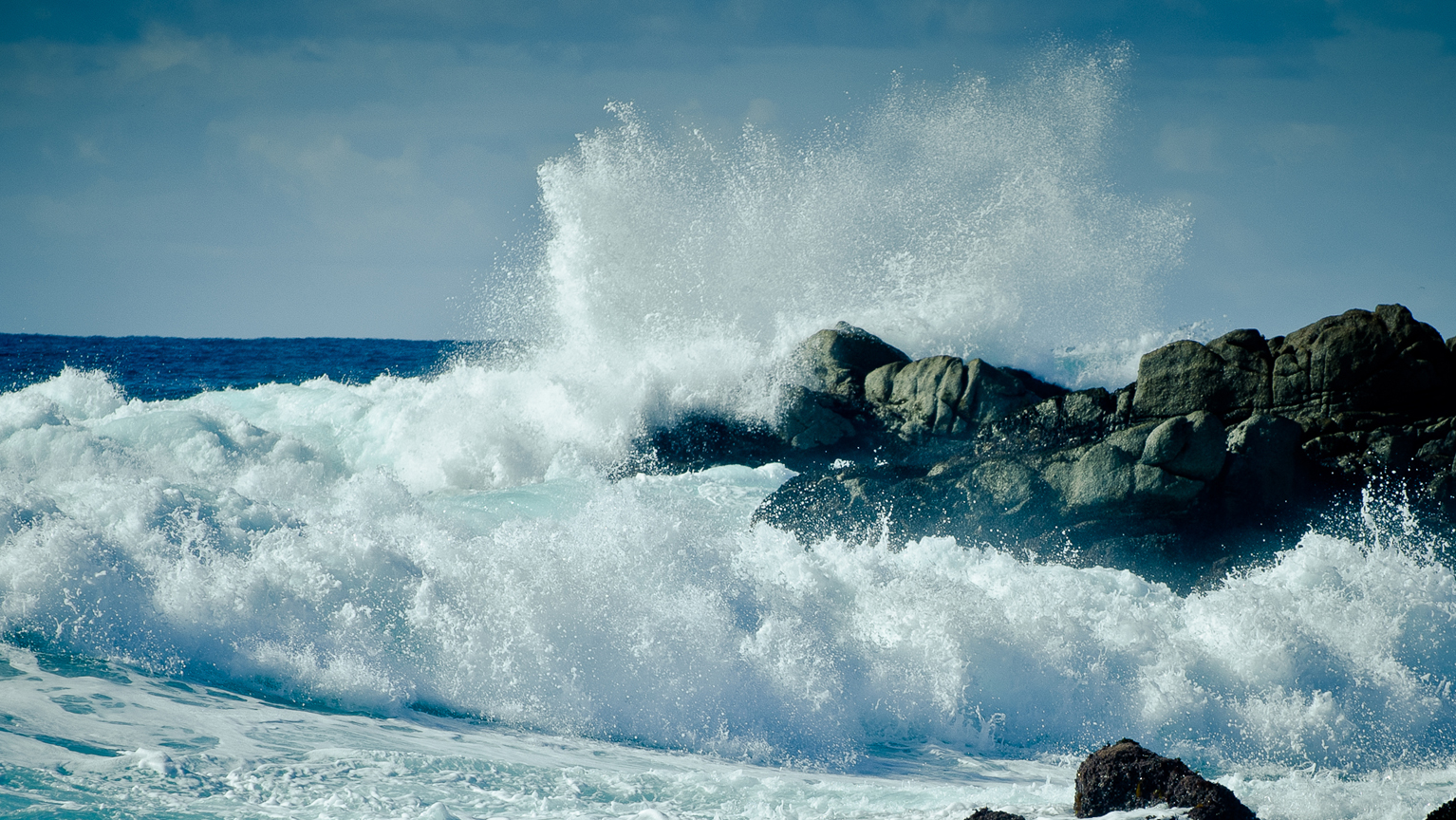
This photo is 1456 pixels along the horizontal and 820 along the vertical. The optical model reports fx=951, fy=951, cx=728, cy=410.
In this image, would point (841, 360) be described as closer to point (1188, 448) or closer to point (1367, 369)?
point (1188, 448)

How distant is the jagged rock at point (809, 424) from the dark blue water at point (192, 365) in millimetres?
9077

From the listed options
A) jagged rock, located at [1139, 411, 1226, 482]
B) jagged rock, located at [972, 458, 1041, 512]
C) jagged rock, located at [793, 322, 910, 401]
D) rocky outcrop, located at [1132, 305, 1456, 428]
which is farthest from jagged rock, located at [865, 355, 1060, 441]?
jagged rock, located at [1139, 411, 1226, 482]

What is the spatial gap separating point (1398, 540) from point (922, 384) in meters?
5.23

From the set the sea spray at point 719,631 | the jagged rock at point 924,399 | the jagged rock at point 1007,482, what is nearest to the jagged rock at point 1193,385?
the jagged rock at point 924,399

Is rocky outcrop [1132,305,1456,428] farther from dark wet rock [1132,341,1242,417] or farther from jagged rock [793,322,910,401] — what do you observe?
jagged rock [793,322,910,401]

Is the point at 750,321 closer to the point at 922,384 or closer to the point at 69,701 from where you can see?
the point at 922,384

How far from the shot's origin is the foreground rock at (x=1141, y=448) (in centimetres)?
872

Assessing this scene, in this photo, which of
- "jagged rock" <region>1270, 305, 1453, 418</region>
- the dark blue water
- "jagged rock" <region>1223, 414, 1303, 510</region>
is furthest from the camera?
the dark blue water

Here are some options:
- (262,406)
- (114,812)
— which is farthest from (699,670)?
(262,406)

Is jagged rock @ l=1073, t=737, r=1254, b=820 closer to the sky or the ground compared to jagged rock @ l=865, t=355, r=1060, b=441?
closer to the ground

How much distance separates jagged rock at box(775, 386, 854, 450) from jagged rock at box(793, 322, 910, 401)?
0.40 meters

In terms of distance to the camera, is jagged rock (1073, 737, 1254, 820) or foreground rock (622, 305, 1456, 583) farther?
foreground rock (622, 305, 1456, 583)

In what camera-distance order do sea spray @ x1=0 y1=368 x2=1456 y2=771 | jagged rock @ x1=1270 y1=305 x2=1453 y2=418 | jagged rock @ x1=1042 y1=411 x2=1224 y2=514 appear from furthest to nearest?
jagged rock @ x1=1270 y1=305 x2=1453 y2=418
jagged rock @ x1=1042 y1=411 x2=1224 y2=514
sea spray @ x1=0 y1=368 x2=1456 y2=771

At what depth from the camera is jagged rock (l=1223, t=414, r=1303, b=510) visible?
353 inches
